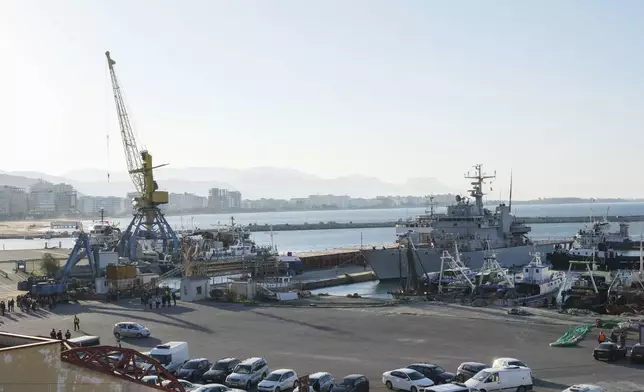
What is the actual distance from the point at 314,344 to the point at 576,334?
324 inches

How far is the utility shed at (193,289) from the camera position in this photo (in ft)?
102

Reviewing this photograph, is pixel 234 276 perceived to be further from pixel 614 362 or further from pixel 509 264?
pixel 614 362

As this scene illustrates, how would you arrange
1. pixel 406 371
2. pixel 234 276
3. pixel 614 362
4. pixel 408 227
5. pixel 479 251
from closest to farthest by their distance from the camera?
pixel 406 371 < pixel 614 362 < pixel 234 276 < pixel 479 251 < pixel 408 227

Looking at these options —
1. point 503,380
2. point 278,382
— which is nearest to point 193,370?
point 278,382

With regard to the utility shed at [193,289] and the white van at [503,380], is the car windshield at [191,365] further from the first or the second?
the utility shed at [193,289]

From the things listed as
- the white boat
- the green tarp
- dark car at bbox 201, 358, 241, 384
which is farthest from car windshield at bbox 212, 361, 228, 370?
the white boat

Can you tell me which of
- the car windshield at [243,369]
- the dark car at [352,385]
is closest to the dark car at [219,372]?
the car windshield at [243,369]

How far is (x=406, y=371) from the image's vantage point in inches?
607

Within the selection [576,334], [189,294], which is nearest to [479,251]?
[189,294]

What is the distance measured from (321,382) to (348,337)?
270 inches

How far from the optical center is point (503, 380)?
49.1 feet

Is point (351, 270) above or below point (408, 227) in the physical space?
below

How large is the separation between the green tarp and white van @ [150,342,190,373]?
10824 millimetres

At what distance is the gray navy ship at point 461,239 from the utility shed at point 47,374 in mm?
38356
